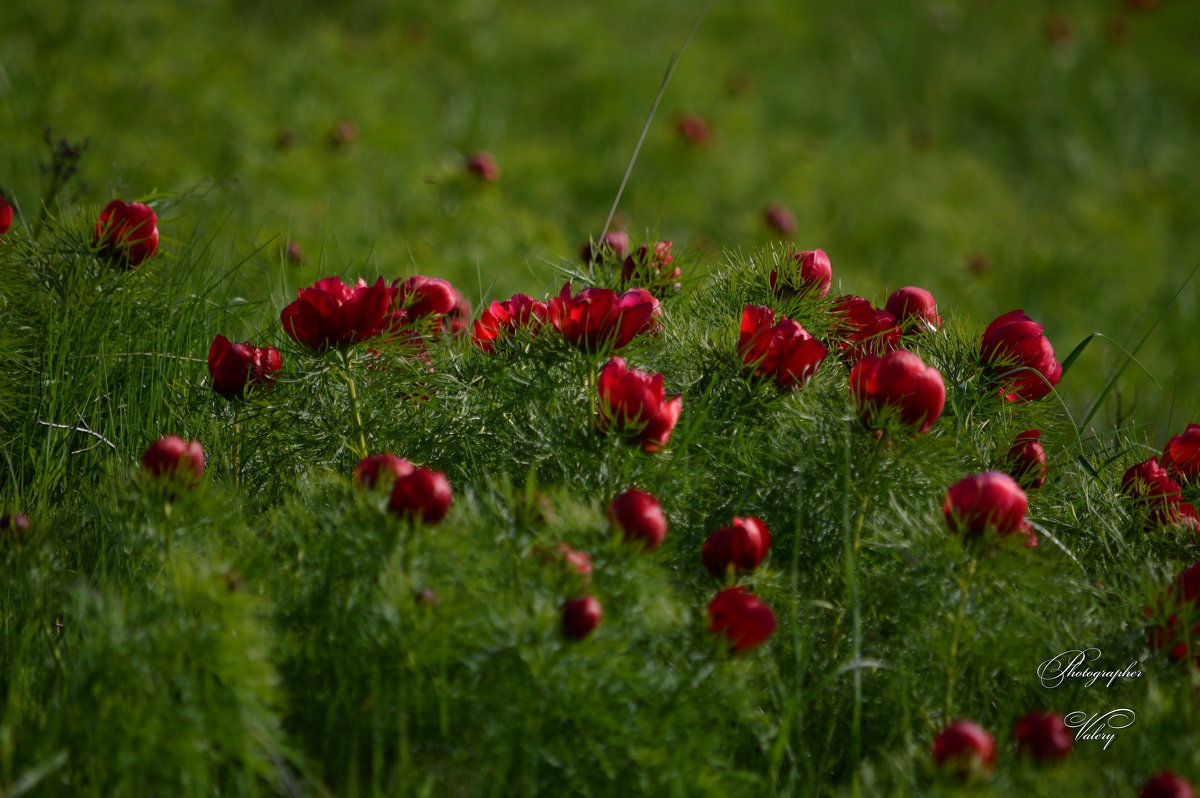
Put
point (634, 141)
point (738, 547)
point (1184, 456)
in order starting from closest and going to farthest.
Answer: point (738, 547), point (1184, 456), point (634, 141)

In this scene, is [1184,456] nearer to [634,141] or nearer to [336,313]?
[336,313]

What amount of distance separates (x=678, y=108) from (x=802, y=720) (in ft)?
13.9

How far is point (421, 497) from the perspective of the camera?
3.35ft

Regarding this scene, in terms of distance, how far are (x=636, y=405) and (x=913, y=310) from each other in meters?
0.59

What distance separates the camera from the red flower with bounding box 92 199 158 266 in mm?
1487

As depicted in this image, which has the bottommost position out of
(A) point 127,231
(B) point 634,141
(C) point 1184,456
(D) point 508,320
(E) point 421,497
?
(C) point 1184,456

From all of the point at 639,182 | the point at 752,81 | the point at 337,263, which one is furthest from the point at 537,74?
the point at 337,263

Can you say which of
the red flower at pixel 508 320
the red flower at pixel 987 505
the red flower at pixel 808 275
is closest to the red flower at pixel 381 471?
the red flower at pixel 508 320

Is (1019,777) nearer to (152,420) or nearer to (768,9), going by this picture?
(152,420)

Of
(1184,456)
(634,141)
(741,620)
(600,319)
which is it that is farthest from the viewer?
(634,141)

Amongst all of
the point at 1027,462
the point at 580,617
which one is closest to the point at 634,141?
the point at 1027,462

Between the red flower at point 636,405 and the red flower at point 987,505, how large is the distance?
1.05 ft

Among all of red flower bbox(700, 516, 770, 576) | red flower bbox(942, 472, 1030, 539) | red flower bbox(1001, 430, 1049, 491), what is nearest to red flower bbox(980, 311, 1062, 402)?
red flower bbox(1001, 430, 1049, 491)
